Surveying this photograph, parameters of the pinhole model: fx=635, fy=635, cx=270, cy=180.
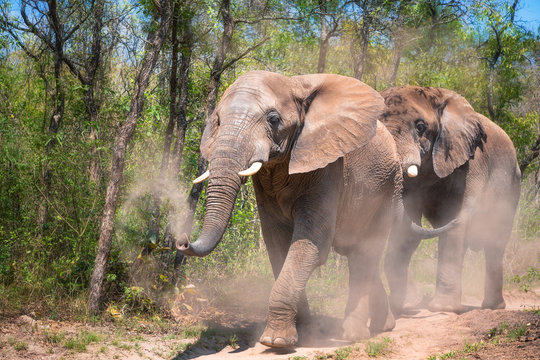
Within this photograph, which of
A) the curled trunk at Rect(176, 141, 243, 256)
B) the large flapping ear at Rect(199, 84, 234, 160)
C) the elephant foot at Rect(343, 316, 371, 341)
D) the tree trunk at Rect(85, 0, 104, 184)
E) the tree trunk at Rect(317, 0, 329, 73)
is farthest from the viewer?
the tree trunk at Rect(317, 0, 329, 73)

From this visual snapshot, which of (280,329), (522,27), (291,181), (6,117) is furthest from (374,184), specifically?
(522,27)

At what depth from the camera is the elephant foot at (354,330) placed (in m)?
7.45

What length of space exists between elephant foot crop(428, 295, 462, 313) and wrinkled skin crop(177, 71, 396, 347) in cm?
183

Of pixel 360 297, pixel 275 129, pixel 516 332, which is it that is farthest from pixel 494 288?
pixel 275 129

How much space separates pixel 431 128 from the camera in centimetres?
972

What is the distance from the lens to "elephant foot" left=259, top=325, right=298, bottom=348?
6.41 m

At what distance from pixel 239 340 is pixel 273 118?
A: 2.72 metres

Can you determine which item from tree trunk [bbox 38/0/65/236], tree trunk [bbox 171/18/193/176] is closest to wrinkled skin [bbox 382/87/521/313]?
tree trunk [bbox 171/18/193/176]

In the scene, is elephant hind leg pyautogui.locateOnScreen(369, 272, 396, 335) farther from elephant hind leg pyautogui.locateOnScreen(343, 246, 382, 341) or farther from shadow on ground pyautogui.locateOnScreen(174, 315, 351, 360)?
shadow on ground pyautogui.locateOnScreen(174, 315, 351, 360)

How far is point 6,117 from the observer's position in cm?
812

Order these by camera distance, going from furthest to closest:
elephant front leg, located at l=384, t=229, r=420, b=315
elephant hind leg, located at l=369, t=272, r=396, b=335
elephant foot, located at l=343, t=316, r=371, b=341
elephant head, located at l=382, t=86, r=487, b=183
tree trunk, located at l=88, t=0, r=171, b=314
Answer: elephant front leg, located at l=384, t=229, r=420, b=315 → elephant head, located at l=382, t=86, r=487, b=183 → elephant hind leg, located at l=369, t=272, r=396, b=335 → elephant foot, located at l=343, t=316, r=371, b=341 → tree trunk, located at l=88, t=0, r=171, b=314

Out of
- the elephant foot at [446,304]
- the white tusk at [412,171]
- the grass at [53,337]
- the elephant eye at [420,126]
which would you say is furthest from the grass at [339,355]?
the elephant eye at [420,126]

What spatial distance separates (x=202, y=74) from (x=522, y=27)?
786cm

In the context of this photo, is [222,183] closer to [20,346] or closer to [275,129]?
[275,129]
